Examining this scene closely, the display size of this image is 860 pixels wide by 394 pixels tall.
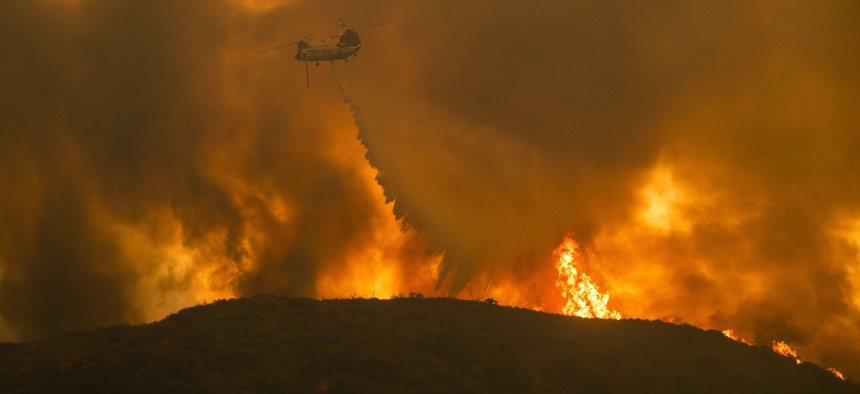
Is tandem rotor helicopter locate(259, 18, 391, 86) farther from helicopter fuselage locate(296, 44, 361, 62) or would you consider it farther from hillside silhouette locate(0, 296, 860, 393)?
hillside silhouette locate(0, 296, 860, 393)

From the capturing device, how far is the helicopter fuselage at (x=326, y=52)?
106312mm

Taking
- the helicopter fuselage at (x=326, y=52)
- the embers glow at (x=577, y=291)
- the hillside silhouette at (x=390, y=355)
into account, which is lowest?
the hillside silhouette at (x=390, y=355)

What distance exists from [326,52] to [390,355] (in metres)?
56.7

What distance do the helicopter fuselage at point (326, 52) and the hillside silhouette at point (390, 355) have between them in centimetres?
4237

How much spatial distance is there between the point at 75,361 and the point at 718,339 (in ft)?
165

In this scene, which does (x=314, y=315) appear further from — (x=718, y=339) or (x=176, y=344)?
(x=718, y=339)

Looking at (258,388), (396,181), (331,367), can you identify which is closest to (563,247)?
(396,181)

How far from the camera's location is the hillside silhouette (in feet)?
180

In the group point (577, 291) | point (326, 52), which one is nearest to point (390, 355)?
point (577, 291)

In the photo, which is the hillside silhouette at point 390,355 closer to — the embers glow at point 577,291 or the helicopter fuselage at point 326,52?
the embers glow at point 577,291

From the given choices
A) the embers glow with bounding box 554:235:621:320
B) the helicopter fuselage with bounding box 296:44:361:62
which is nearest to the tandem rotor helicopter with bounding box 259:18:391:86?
the helicopter fuselage with bounding box 296:44:361:62

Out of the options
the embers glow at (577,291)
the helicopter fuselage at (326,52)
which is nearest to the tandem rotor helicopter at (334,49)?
the helicopter fuselage at (326,52)

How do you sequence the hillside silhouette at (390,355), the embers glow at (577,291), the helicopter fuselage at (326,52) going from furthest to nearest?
the helicopter fuselage at (326,52)
the embers glow at (577,291)
the hillside silhouette at (390,355)

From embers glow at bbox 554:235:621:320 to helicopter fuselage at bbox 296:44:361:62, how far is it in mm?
36195
